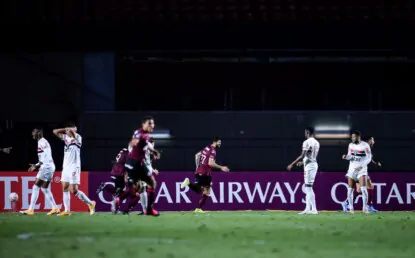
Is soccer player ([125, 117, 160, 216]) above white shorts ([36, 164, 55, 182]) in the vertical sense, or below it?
above

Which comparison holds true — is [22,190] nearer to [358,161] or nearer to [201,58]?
[201,58]

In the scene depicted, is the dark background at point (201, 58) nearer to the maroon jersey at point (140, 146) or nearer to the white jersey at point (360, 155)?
the white jersey at point (360, 155)

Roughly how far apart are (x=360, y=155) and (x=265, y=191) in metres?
4.56

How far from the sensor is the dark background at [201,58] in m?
33.0

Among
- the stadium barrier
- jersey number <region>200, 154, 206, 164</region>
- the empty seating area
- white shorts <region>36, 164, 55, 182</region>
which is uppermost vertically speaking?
the empty seating area

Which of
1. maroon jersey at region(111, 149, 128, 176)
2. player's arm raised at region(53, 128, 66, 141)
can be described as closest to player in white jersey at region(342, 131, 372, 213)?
maroon jersey at region(111, 149, 128, 176)

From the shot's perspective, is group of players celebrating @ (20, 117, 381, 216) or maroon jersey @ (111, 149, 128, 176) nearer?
group of players celebrating @ (20, 117, 381, 216)

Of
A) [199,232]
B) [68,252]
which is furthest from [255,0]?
[68,252]

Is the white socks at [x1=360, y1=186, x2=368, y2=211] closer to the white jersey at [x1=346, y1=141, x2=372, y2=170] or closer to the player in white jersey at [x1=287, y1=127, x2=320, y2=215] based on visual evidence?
the white jersey at [x1=346, y1=141, x2=372, y2=170]

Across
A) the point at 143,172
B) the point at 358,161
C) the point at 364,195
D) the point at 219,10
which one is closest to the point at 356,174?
the point at 358,161

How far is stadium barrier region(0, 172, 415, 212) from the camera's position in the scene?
29.0m

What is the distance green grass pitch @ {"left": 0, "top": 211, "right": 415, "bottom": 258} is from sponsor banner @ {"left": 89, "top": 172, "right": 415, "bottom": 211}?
10.5 meters

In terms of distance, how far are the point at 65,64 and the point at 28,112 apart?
2.26m

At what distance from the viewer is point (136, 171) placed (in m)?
19.6
